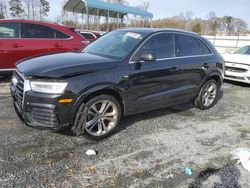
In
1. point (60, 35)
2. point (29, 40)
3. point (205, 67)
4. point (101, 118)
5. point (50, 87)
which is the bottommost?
point (101, 118)

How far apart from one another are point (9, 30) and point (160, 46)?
14.5ft

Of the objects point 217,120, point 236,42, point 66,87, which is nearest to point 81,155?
point 66,87

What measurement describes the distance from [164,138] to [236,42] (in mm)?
21027

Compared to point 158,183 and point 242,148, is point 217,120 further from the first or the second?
point 158,183

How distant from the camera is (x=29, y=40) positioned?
6.81 metres

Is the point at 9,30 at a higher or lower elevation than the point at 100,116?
higher

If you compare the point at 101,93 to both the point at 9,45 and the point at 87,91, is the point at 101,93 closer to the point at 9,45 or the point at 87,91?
the point at 87,91

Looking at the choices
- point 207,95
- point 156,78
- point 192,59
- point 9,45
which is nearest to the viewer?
point 156,78

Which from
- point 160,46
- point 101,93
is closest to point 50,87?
point 101,93

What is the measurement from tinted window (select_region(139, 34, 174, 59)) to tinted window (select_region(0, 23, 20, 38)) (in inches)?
165

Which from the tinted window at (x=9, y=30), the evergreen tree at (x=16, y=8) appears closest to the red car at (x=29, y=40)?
the tinted window at (x=9, y=30)

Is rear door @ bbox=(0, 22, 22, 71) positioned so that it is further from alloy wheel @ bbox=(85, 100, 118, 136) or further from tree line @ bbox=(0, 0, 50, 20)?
tree line @ bbox=(0, 0, 50, 20)

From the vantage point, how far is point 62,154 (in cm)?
340

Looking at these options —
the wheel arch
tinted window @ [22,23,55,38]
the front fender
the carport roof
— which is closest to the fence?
the carport roof
